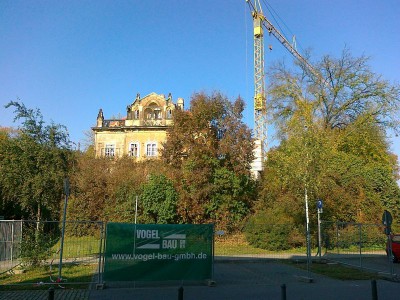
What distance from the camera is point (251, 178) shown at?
3488 centimetres

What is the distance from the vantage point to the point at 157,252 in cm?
1203

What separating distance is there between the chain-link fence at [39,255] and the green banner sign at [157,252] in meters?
0.84

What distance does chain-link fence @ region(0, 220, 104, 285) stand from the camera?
1291cm

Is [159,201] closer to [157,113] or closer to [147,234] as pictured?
[147,234]

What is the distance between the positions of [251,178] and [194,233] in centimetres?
2283

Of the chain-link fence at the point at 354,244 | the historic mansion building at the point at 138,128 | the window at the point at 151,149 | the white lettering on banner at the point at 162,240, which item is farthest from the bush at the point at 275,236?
the historic mansion building at the point at 138,128

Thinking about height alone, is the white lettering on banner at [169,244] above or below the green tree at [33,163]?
below

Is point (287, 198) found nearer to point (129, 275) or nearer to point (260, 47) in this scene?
point (129, 275)

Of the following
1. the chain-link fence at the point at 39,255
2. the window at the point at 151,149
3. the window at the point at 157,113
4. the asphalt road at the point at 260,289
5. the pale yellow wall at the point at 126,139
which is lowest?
the asphalt road at the point at 260,289

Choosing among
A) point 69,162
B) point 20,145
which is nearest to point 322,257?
point 69,162

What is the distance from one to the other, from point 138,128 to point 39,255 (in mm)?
44765

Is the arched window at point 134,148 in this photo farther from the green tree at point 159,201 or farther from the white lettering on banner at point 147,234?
the white lettering on banner at point 147,234

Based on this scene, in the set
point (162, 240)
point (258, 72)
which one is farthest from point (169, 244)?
point (258, 72)

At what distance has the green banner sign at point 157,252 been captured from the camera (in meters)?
11.7
